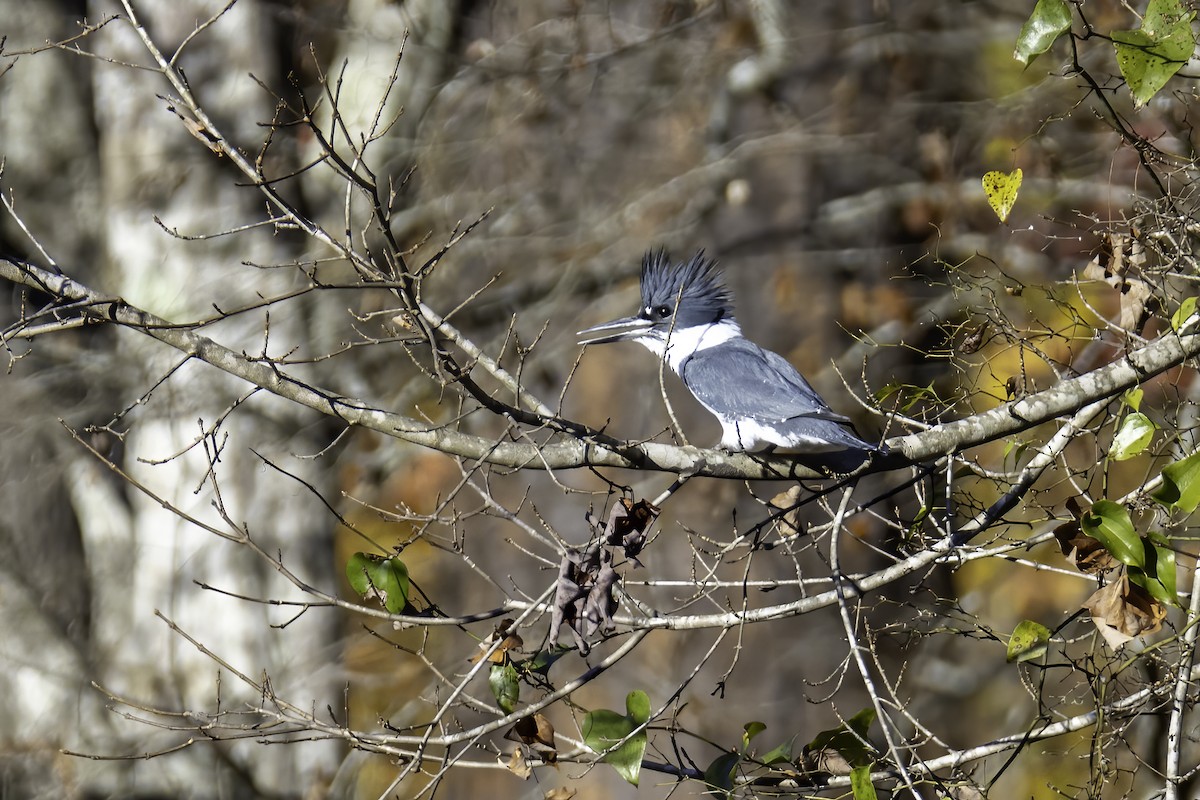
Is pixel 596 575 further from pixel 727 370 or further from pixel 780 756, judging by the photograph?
pixel 727 370

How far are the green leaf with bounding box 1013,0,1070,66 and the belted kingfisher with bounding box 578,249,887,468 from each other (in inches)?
26.2

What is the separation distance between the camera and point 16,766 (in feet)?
14.8

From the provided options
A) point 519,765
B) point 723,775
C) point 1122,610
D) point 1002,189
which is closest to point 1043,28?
point 1002,189

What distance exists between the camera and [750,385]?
2588mm

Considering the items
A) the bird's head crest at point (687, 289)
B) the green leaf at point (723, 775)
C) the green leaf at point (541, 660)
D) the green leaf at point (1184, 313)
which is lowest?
the green leaf at point (723, 775)

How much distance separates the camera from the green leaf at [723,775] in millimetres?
1815

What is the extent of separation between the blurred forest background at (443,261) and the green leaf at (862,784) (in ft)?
8.10

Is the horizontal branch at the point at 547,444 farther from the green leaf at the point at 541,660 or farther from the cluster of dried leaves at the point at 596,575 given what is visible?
the green leaf at the point at 541,660

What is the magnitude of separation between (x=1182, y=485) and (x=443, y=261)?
11.6 feet

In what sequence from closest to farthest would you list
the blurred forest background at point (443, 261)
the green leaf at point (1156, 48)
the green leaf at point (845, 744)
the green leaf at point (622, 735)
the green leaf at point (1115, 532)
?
1. the green leaf at point (1115, 532)
2. the green leaf at point (1156, 48)
3. the green leaf at point (622, 735)
4. the green leaf at point (845, 744)
5. the blurred forest background at point (443, 261)

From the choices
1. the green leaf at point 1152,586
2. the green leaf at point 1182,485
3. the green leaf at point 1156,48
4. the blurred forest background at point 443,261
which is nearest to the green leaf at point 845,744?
the green leaf at point 1152,586

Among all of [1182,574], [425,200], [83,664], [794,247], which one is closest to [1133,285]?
[794,247]

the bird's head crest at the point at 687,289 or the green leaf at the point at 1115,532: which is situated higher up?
the bird's head crest at the point at 687,289

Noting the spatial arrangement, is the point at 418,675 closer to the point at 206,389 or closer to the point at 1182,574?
the point at 206,389
